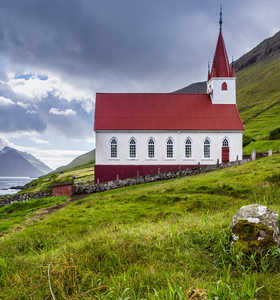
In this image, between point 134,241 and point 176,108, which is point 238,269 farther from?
point 176,108

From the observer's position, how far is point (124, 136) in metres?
40.8

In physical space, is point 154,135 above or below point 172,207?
above

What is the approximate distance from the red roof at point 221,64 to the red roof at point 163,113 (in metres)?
4.30

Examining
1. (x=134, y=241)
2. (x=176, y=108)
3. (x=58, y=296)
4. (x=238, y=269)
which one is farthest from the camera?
(x=176, y=108)

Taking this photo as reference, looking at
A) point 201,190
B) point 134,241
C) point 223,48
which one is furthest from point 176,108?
point 134,241

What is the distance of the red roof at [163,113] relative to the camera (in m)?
41.0

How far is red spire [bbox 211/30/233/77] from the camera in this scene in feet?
148

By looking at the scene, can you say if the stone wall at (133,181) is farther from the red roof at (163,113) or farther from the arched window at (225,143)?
the red roof at (163,113)

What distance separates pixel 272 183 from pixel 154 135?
71.4ft

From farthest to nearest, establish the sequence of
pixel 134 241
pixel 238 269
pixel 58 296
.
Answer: pixel 134 241 < pixel 238 269 < pixel 58 296

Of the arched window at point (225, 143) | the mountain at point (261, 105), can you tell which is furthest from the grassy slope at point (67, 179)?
the mountain at point (261, 105)

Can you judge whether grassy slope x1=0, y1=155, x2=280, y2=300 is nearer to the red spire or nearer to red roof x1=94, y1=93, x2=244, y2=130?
red roof x1=94, y1=93, x2=244, y2=130

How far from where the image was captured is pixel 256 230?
6660 mm

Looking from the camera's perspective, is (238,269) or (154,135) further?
(154,135)
